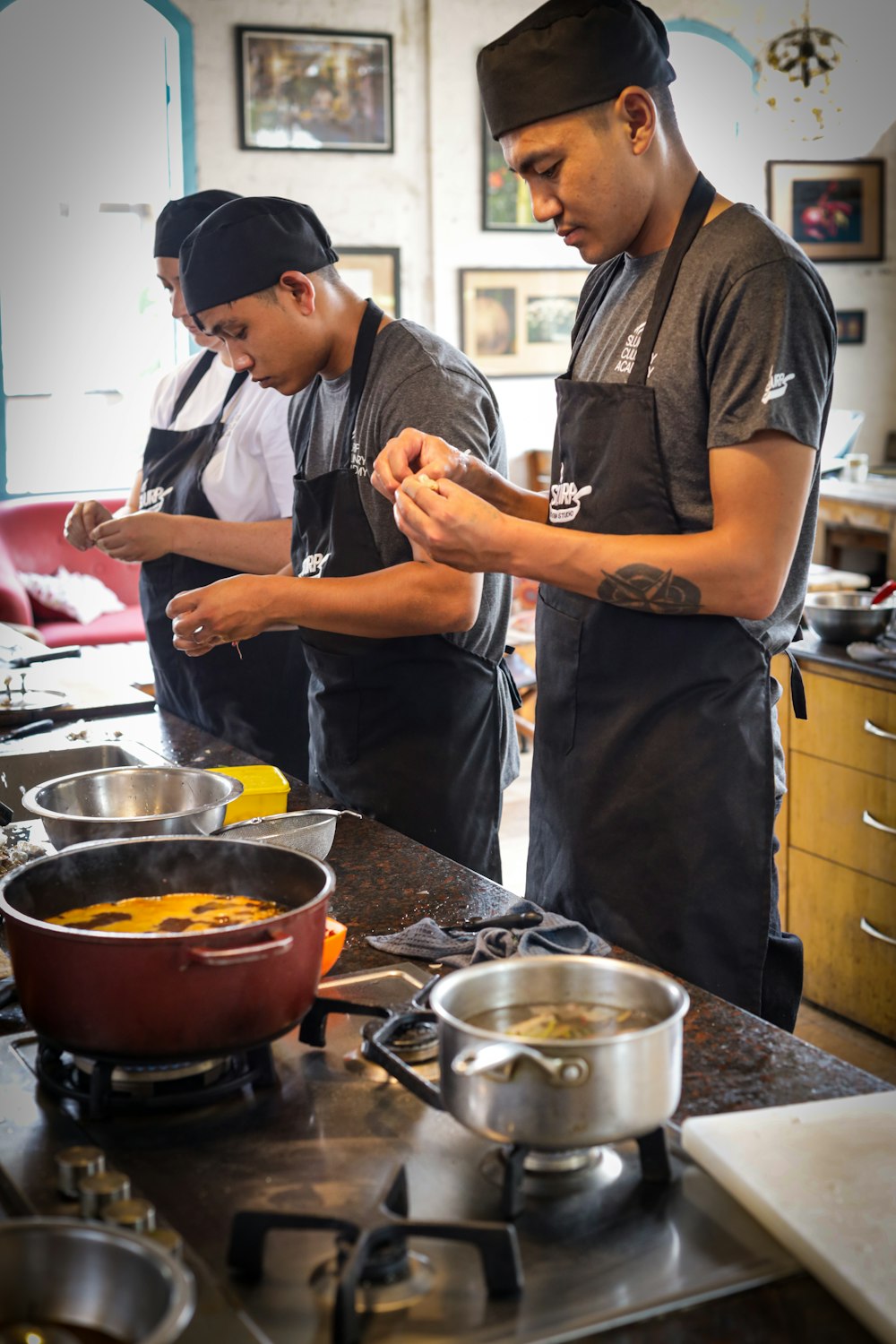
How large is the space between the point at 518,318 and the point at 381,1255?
7.58 meters

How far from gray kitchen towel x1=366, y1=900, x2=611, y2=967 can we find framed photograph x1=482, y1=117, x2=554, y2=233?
677 centimetres

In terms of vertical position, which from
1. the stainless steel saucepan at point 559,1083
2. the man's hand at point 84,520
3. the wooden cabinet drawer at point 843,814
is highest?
the man's hand at point 84,520

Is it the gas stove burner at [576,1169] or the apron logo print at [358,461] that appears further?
the apron logo print at [358,461]

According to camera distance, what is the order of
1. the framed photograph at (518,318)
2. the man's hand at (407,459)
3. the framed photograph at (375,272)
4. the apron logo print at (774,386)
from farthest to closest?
the framed photograph at (518,318) → the framed photograph at (375,272) → the man's hand at (407,459) → the apron logo print at (774,386)

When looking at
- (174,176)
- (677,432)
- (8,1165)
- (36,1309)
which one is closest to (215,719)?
(677,432)

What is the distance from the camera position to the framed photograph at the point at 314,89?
722 cm

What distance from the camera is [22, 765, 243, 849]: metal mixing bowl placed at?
1842mm

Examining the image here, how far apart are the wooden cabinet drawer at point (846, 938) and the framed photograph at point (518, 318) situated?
15.9 ft

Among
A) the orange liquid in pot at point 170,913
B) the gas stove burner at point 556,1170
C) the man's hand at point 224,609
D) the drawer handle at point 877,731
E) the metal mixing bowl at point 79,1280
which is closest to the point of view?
the metal mixing bowl at point 79,1280

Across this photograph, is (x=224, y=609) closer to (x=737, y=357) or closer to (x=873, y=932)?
(x=737, y=357)

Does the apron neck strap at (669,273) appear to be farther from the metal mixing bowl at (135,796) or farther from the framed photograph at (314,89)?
the framed photograph at (314,89)

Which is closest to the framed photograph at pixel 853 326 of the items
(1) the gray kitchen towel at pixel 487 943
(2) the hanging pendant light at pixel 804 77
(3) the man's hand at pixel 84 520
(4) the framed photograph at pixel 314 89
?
(2) the hanging pendant light at pixel 804 77

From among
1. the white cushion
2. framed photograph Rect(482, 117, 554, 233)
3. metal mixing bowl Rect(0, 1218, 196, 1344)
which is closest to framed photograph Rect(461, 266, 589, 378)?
framed photograph Rect(482, 117, 554, 233)

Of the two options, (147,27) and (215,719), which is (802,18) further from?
(215,719)
